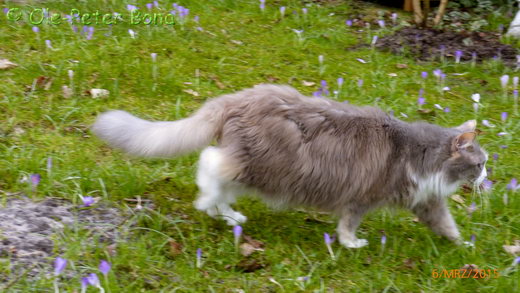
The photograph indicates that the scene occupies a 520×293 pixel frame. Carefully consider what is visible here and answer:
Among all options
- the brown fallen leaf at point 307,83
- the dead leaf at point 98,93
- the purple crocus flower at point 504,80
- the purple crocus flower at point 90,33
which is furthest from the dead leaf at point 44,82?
the purple crocus flower at point 504,80

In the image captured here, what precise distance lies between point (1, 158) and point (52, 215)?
89cm

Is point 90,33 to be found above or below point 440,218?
above

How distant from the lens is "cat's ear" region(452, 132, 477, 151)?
454 centimetres

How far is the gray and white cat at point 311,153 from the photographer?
14.4ft

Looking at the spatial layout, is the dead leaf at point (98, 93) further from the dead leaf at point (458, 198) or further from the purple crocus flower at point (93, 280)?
the dead leaf at point (458, 198)

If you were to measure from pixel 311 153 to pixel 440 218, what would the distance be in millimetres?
1135

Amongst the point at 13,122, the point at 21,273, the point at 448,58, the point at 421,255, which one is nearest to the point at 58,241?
the point at 21,273

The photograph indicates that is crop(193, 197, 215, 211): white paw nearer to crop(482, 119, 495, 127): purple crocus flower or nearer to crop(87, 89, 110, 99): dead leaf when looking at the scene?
crop(87, 89, 110, 99): dead leaf

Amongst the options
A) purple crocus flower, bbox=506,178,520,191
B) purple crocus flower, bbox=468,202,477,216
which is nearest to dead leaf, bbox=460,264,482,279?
purple crocus flower, bbox=468,202,477,216

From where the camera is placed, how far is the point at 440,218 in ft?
15.7

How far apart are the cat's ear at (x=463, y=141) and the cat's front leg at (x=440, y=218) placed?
15.8 inches

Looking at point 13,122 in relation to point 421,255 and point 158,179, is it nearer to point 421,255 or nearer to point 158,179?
point 158,179

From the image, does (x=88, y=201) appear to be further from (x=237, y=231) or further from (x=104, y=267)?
(x=237, y=231)

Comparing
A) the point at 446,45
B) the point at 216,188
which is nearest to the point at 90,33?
the point at 216,188
